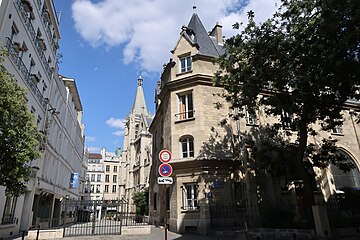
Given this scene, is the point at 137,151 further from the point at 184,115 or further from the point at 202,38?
the point at 184,115

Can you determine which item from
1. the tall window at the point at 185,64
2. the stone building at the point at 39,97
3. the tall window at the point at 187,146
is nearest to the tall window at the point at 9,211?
the stone building at the point at 39,97

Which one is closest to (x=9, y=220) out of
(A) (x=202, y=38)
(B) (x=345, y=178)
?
(A) (x=202, y=38)

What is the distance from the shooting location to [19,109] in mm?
8695

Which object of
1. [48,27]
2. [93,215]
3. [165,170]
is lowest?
[93,215]

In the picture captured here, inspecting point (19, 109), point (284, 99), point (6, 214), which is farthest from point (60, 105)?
point (284, 99)

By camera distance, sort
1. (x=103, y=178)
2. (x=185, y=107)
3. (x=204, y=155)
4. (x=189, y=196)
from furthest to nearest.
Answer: (x=103, y=178) → (x=185, y=107) → (x=189, y=196) → (x=204, y=155)

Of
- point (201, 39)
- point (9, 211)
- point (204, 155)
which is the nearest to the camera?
point (9, 211)

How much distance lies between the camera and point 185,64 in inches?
777

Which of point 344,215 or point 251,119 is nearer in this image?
point 344,215

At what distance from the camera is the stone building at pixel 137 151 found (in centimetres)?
4306

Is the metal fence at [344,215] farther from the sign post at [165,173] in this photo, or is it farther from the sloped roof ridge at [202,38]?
the sloped roof ridge at [202,38]

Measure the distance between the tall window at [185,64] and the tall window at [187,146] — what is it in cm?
545

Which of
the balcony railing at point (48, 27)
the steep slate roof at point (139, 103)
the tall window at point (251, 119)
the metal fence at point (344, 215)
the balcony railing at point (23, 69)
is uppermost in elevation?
the steep slate roof at point (139, 103)

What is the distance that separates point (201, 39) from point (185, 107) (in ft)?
21.4
